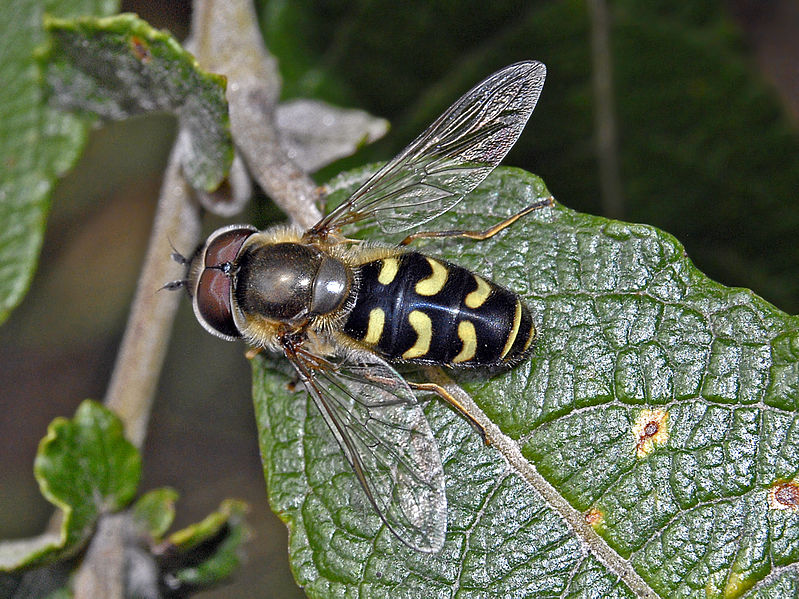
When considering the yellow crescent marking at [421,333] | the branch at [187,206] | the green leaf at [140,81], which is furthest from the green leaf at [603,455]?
the green leaf at [140,81]

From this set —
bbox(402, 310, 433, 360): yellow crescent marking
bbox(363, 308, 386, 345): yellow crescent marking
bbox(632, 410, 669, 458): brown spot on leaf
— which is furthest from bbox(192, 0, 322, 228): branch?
bbox(632, 410, 669, 458): brown spot on leaf

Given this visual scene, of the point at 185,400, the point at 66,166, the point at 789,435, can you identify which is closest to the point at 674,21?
the point at 789,435

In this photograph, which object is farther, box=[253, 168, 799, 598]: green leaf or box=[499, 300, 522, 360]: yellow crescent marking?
box=[499, 300, 522, 360]: yellow crescent marking

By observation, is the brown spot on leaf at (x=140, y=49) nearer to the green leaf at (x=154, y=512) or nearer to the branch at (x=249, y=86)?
the branch at (x=249, y=86)

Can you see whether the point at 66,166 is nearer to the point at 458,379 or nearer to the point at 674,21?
the point at 458,379

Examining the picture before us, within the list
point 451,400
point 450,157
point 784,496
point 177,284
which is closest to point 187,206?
point 177,284

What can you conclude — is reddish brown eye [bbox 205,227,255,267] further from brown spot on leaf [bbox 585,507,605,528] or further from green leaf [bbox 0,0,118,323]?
brown spot on leaf [bbox 585,507,605,528]

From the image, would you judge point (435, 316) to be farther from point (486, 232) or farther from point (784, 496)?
point (784, 496)
